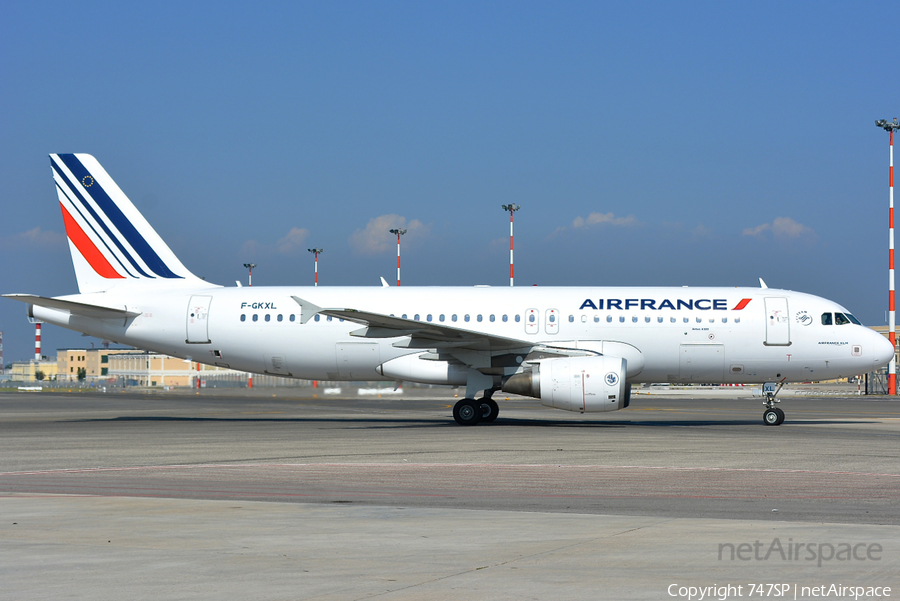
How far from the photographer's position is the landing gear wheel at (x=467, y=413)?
87.8 ft

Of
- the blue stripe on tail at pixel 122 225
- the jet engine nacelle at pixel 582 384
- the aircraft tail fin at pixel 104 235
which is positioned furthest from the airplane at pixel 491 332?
the jet engine nacelle at pixel 582 384

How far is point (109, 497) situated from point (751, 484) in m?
8.52

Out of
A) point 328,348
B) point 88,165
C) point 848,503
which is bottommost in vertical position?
point 848,503

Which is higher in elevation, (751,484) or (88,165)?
(88,165)

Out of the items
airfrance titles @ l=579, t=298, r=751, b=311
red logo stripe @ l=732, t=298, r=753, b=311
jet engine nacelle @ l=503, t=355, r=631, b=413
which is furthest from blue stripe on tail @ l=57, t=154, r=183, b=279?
red logo stripe @ l=732, t=298, r=753, b=311

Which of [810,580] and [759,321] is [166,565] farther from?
[759,321]

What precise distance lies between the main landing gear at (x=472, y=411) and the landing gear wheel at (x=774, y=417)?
783 cm

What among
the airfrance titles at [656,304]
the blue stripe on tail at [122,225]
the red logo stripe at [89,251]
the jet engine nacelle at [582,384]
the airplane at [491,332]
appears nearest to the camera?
the jet engine nacelle at [582,384]

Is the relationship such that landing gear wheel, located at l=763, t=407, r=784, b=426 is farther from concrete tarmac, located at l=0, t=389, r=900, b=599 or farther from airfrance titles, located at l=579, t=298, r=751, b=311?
concrete tarmac, located at l=0, t=389, r=900, b=599

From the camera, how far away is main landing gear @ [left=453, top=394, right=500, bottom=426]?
26781mm

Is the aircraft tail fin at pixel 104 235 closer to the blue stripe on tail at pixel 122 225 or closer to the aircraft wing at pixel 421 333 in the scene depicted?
the blue stripe on tail at pixel 122 225

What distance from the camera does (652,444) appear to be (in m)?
20.1

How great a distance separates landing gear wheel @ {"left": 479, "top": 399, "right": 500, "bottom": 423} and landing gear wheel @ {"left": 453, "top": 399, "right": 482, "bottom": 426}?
18 centimetres

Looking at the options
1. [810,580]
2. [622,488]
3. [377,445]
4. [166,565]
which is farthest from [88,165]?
[810,580]
